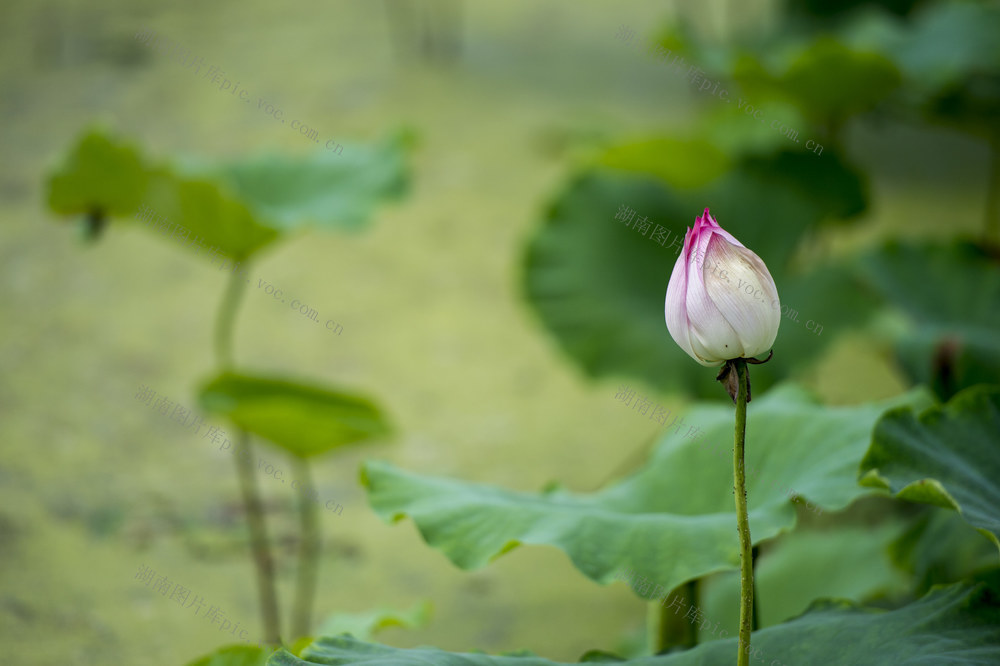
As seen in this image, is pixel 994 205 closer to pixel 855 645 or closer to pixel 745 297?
pixel 855 645

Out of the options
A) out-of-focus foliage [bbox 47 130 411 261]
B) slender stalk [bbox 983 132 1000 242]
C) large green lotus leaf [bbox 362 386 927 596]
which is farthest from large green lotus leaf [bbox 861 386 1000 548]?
slender stalk [bbox 983 132 1000 242]

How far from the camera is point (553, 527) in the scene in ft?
2.63

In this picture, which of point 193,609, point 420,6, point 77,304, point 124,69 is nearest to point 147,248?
point 77,304

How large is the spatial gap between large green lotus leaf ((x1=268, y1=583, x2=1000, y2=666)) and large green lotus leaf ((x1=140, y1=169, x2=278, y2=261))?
0.82 meters

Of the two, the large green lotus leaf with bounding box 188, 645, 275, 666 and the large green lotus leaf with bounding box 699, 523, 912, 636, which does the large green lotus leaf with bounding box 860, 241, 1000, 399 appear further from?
the large green lotus leaf with bounding box 188, 645, 275, 666

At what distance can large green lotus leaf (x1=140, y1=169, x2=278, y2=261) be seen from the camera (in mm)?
1358

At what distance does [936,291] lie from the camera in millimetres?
1625

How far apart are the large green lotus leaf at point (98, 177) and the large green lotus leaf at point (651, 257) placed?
76 centimetres

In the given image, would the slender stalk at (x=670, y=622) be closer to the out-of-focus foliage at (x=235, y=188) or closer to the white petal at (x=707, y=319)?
the white petal at (x=707, y=319)

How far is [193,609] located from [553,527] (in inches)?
43.5

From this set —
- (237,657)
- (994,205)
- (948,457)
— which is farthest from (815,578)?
(994,205)

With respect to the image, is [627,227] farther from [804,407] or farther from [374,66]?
[374,66]

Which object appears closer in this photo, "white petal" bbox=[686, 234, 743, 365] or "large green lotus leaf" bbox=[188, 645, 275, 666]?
"white petal" bbox=[686, 234, 743, 365]

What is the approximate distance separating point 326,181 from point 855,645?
1271 millimetres
